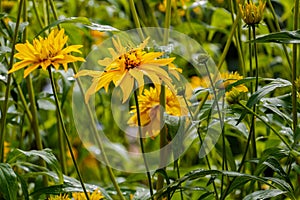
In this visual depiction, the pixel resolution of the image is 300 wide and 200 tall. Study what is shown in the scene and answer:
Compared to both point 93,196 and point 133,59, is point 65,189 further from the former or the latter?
point 133,59

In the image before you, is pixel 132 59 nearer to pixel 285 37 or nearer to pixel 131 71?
pixel 131 71

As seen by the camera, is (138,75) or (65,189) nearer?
(138,75)

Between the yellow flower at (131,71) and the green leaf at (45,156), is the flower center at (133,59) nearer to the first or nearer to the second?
the yellow flower at (131,71)

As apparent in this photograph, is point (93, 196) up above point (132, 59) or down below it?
below

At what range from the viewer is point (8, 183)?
0.61 metres

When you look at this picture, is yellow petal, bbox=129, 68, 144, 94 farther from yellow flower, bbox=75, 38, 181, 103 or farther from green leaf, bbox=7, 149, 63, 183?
green leaf, bbox=7, 149, 63, 183

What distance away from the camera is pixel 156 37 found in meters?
0.85

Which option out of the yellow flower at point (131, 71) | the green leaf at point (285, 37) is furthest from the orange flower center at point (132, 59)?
the green leaf at point (285, 37)

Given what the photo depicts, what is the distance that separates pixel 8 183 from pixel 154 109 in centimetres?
17

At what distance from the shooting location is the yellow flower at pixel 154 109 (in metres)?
0.64

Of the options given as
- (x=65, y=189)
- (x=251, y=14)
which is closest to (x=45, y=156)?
(x=65, y=189)

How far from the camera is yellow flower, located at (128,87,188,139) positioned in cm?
64

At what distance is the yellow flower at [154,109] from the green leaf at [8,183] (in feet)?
0.46

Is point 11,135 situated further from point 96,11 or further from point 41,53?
point 41,53
